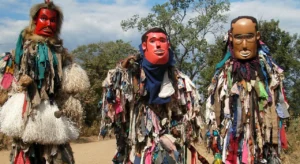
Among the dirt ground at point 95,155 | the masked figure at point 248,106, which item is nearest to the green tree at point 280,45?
the dirt ground at point 95,155

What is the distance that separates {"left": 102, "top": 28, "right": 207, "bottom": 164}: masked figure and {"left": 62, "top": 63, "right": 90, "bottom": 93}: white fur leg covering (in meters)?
0.38

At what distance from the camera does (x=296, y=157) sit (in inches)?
283

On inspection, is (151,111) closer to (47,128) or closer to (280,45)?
(47,128)

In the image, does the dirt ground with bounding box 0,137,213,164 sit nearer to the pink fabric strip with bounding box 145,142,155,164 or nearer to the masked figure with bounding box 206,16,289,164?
the masked figure with bounding box 206,16,289,164

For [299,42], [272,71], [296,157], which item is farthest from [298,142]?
[299,42]

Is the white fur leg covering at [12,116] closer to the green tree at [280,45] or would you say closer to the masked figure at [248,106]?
the masked figure at [248,106]

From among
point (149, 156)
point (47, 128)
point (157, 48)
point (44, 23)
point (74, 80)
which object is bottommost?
point (149, 156)

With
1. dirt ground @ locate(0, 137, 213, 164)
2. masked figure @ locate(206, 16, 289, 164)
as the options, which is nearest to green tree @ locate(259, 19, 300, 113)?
dirt ground @ locate(0, 137, 213, 164)

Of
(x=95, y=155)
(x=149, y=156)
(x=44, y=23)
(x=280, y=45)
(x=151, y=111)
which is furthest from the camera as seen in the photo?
(x=280, y=45)

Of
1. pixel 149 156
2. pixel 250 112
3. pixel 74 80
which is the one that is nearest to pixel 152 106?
pixel 149 156

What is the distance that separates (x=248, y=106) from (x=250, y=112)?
0.07 meters

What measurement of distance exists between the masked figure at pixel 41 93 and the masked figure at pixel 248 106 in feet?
4.93

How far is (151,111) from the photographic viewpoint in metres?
4.39

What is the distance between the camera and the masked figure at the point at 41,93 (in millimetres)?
4332
